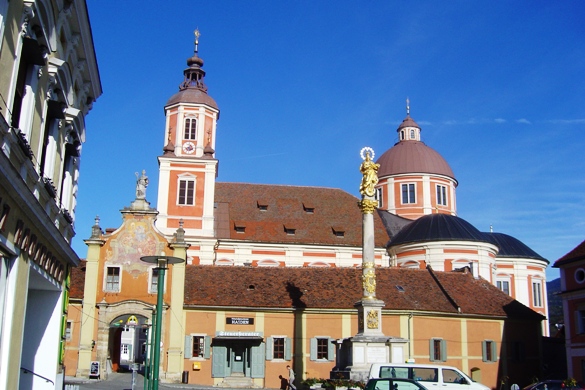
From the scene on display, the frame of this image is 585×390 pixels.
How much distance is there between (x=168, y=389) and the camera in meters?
30.3

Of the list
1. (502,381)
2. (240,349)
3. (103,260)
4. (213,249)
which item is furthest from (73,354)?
(502,381)

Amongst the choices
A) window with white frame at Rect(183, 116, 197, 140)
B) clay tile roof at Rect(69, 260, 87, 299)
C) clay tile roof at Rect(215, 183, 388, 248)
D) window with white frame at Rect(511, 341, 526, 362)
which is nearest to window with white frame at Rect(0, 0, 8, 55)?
clay tile roof at Rect(69, 260, 87, 299)

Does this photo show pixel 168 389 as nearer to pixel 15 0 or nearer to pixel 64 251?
pixel 64 251

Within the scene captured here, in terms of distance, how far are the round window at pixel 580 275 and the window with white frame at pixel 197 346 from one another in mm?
19174

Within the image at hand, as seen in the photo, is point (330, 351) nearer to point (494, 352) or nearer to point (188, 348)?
point (188, 348)

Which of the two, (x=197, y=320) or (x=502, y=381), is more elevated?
(x=197, y=320)

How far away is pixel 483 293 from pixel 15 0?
117 feet

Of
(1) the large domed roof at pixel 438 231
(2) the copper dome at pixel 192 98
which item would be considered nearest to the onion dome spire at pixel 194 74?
(2) the copper dome at pixel 192 98

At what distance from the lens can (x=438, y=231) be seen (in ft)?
168

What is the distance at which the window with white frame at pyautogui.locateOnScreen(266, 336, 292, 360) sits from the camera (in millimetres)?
35281

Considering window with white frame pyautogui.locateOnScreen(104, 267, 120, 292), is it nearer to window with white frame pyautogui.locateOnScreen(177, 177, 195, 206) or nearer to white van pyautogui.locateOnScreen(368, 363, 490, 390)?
window with white frame pyautogui.locateOnScreen(177, 177, 195, 206)

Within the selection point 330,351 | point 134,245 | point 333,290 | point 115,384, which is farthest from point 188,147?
point 115,384

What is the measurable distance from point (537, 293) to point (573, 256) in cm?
2796

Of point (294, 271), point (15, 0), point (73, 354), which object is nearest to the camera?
point (15, 0)
